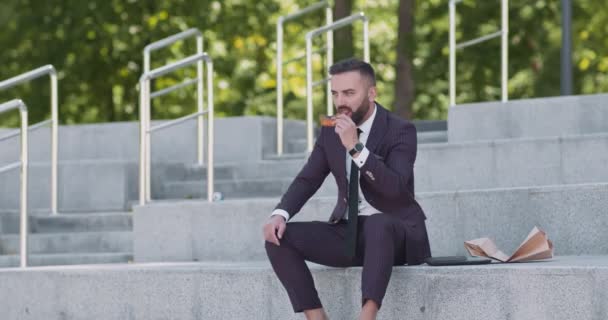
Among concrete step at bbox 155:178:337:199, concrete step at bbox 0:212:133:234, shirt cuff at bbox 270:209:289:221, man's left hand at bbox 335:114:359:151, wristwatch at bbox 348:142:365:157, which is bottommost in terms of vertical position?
concrete step at bbox 0:212:133:234

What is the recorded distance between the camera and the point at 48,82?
18.5m

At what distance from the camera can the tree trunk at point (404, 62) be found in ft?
54.3

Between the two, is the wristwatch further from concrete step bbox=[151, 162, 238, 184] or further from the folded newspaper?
concrete step bbox=[151, 162, 238, 184]

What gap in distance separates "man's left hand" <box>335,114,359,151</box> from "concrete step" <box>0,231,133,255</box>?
4083mm

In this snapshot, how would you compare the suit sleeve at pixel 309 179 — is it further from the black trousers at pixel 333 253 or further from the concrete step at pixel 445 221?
the concrete step at pixel 445 221

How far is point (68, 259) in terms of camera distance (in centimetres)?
1033

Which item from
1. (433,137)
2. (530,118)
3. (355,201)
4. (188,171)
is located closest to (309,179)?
(355,201)

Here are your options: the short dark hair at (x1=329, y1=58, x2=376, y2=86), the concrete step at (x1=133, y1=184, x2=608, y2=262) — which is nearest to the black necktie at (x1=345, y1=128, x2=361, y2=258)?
the short dark hair at (x1=329, y1=58, x2=376, y2=86)

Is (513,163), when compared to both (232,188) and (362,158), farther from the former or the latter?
(362,158)

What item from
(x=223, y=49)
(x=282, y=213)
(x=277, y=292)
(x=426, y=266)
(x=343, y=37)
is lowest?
(x=277, y=292)

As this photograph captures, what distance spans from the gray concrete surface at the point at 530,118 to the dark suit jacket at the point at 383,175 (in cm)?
349

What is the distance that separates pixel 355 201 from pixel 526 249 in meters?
0.98

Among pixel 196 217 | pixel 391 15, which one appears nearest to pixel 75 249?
pixel 196 217

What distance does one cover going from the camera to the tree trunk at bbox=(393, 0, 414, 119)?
1655 centimetres
